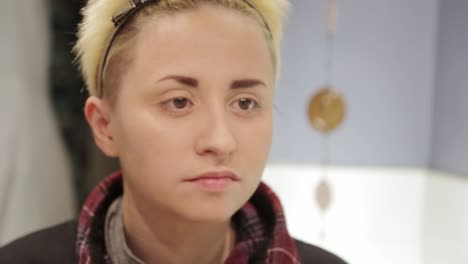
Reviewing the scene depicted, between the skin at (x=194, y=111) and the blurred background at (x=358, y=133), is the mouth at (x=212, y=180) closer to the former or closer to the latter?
the skin at (x=194, y=111)

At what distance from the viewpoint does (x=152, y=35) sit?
56 centimetres

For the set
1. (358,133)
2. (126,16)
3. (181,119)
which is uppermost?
(126,16)

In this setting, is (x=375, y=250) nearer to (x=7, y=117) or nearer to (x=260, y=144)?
(x=260, y=144)

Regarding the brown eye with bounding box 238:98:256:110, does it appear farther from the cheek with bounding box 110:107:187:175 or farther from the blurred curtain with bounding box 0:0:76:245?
the blurred curtain with bounding box 0:0:76:245

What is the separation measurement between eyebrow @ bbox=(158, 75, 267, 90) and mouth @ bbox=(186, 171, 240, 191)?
3.6 inches

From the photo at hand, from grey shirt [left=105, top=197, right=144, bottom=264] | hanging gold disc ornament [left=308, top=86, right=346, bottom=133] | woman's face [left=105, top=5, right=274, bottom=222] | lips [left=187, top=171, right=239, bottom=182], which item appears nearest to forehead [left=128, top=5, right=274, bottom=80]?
woman's face [left=105, top=5, right=274, bottom=222]

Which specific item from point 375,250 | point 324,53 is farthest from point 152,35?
point 375,250

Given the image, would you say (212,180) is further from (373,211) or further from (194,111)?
(373,211)

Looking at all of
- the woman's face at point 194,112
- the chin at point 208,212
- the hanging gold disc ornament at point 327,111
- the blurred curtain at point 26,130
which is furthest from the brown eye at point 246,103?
the blurred curtain at point 26,130

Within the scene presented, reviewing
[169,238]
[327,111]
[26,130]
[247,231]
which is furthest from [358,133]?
[26,130]

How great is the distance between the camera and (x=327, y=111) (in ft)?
3.08

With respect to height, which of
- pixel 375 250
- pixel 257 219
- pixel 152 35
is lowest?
pixel 375 250

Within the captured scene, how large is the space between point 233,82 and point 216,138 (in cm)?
7

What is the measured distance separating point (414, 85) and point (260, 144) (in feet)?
1.50
